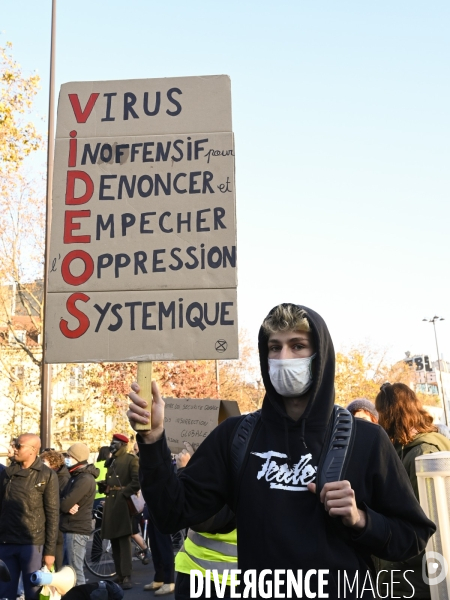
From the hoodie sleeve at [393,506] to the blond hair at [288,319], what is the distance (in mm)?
466

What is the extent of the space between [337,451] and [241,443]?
1.15 ft

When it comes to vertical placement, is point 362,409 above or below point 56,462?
above

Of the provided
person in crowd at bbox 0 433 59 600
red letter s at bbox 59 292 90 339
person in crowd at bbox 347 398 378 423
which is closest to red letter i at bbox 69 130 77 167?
red letter s at bbox 59 292 90 339

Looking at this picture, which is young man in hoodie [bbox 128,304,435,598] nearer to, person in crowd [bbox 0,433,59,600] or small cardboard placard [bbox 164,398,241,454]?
small cardboard placard [bbox 164,398,241,454]

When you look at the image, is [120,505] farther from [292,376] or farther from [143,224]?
[292,376]

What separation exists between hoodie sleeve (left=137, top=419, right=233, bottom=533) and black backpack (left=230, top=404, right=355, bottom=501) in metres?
0.08

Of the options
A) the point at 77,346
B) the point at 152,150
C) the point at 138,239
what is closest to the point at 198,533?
the point at 77,346

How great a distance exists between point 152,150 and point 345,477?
208 cm

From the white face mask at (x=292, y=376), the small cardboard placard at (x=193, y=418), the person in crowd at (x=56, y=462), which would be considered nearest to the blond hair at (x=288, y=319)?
the white face mask at (x=292, y=376)

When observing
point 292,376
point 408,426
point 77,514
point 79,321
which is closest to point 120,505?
point 77,514

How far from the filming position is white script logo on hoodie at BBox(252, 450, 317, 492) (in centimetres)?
241

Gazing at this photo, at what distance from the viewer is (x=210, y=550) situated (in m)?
4.48

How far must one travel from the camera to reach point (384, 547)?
7.77 feet

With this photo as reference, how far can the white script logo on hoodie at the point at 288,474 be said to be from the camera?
2.41 m
